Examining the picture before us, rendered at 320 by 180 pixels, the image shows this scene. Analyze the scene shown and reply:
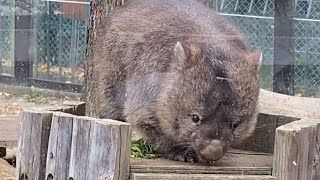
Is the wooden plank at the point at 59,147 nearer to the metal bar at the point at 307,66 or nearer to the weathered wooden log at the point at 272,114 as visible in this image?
the weathered wooden log at the point at 272,114

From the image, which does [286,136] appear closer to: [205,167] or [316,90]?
[205,167]

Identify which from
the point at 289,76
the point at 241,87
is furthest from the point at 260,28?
the point at 241,87

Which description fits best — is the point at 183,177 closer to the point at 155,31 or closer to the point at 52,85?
the point at 155,31

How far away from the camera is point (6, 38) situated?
6617 mm

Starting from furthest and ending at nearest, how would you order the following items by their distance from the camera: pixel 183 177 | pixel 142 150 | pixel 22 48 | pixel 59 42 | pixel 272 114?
pixel 22 48
pixel 59 42
pixel 272 114
pixel 142 150
pixel 183 177

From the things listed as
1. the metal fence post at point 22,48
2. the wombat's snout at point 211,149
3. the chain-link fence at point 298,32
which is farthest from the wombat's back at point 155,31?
the metal fence post at point 22,48

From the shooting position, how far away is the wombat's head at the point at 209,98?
289 centimetres

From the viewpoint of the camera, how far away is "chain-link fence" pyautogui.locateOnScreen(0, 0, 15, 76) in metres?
6.23

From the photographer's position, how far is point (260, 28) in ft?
14.8

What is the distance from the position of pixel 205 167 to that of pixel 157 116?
35 centimetres

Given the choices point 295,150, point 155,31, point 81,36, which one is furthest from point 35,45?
point 295,150

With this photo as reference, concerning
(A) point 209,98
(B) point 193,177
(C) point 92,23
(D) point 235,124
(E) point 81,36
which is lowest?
(B) point 193,177

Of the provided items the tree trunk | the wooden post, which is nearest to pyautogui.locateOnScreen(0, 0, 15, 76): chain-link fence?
the tree trunk

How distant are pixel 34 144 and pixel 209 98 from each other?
69 cm
